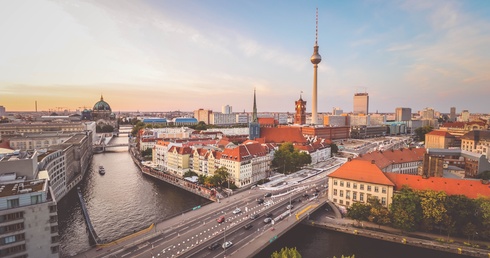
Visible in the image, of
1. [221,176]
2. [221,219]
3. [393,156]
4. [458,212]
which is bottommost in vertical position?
[221,219]

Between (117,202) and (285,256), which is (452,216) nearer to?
(285,256)

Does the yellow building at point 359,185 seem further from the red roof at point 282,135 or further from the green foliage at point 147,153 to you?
the green foliage at point 147,153

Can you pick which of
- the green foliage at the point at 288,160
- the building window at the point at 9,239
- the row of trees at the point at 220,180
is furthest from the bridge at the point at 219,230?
the green foliage at the point at 288,160

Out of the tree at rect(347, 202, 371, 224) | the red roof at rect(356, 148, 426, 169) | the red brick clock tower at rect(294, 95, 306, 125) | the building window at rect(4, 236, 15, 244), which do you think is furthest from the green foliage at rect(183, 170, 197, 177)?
the red brick clock tower at rect(294, 95, 306, 125)

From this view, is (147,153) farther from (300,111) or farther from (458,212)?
(300,111)

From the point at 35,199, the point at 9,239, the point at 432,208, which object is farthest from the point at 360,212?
the point at 9,239

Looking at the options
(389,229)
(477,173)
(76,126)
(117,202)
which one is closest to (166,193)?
(117,202)
